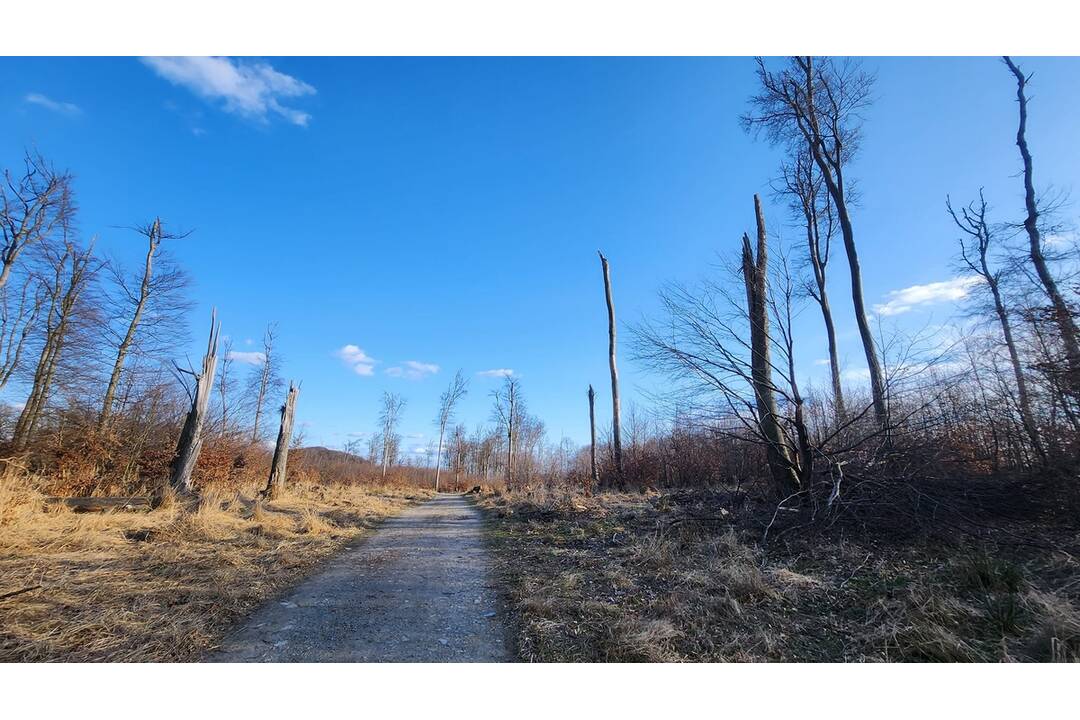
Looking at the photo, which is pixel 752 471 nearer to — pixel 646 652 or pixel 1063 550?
pixel 1063 550

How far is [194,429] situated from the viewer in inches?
369

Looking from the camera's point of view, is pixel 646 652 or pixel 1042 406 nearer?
pixel 646 652

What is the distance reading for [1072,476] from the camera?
4953 mm

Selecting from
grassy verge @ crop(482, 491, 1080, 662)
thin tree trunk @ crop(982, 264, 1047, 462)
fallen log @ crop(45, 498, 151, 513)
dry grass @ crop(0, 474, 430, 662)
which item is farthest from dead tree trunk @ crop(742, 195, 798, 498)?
fallen log @ crop(45, 498, 151, 513)

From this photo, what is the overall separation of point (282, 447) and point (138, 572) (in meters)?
9.80

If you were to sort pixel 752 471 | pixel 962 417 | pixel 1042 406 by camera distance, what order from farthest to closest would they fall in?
pixel 752 471 → pixel 962 417 → pixel 1042 406

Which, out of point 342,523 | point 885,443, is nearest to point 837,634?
point 885,443

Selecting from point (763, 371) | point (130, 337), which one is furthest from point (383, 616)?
point (130, 337)

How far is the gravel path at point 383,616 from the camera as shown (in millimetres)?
3088

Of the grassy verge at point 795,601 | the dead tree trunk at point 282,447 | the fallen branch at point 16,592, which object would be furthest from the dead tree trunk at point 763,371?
the dead tree trunk at point 282,447

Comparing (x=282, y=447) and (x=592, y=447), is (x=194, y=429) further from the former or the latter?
(x=592, y=447)

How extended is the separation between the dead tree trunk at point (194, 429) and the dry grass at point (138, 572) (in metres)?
1.14

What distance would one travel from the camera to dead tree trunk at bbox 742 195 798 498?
6.35m

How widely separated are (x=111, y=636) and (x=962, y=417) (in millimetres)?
9884
